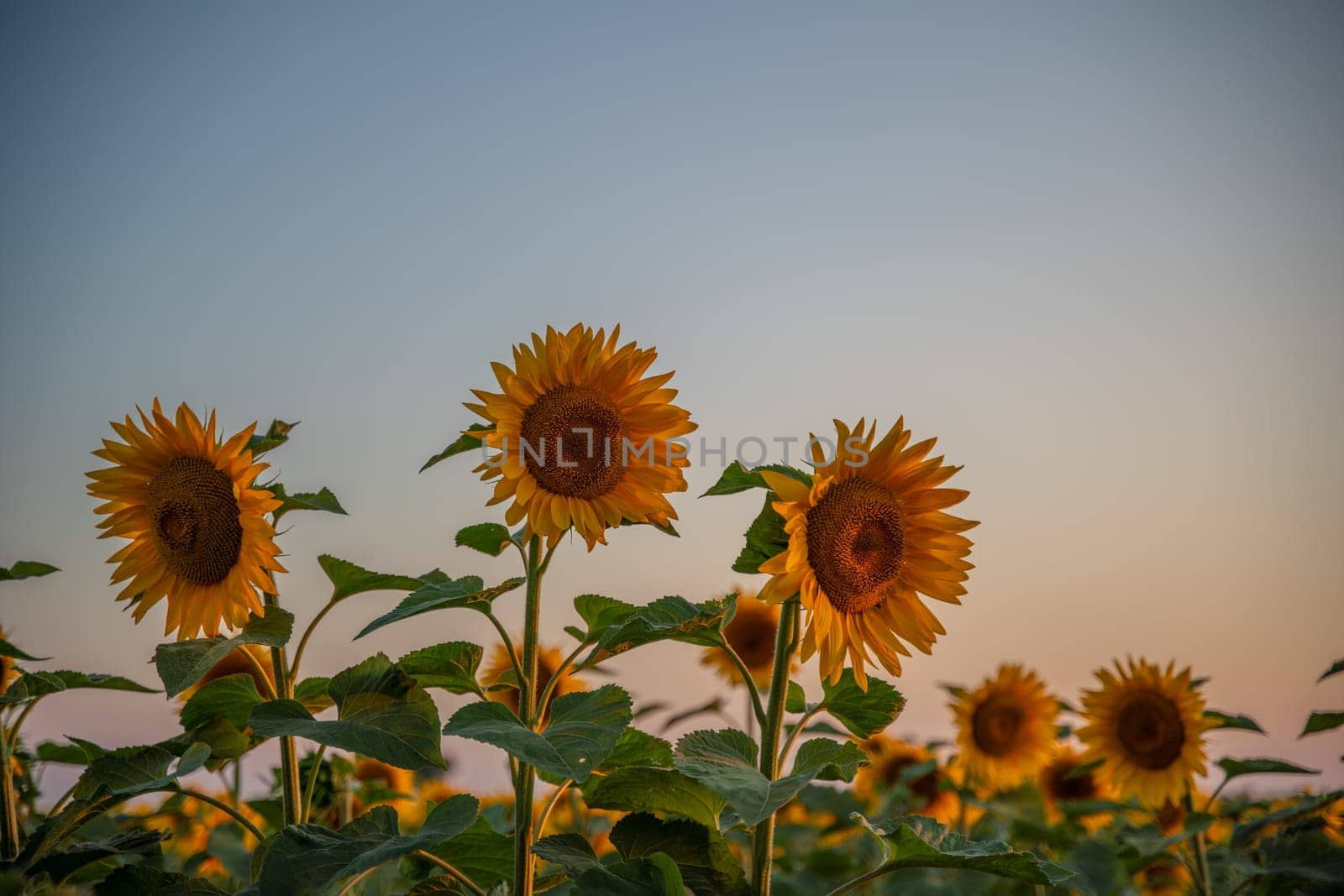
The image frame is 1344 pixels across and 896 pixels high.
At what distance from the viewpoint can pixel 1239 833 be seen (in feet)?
11.3

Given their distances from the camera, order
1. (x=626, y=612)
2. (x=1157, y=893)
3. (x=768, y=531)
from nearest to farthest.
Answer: (x=768, y=531), (x=626, y=612), (x=1157, y=893)

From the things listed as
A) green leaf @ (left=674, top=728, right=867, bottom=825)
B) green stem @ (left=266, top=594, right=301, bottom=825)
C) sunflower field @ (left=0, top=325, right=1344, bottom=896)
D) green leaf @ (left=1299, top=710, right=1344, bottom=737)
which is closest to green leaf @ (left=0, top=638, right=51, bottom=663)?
sunflower field @ (left=0, top=325, right=1344, bottom=896)

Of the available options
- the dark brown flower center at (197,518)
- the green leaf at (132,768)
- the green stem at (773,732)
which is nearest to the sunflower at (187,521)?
the dark brown flower center at (197,518)

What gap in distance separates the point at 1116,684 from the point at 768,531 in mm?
2843

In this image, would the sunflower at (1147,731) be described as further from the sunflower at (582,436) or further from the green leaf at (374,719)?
the green leaf at (374,719)

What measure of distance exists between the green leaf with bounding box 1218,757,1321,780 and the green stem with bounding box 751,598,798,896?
2.28 m

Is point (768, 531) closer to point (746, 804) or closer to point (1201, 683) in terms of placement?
point (746, 804)

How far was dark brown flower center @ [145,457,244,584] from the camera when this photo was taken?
91.6 inches

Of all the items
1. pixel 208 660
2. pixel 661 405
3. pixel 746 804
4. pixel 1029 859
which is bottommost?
pixel 1029 859

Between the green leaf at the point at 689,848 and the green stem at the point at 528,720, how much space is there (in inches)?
6.8

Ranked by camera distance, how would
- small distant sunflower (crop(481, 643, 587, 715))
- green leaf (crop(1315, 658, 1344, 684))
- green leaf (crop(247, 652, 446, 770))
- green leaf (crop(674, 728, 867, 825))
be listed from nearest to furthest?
green leaf (crop(674, 728, 867, 825)) → green leaf (crop(247, 652, 446, 770)) → green leaf (crop(1315, 658, 1344, 684)) → small distant sunflower (crop(481, 643, 587, 715))

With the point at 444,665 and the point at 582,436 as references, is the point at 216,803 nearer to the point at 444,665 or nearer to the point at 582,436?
the point at 444,665

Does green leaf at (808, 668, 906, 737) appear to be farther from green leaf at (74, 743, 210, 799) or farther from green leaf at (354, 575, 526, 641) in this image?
green leaf at (74, 743, 210, 799)

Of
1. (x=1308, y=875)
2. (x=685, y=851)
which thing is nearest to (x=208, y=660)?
(x=685, y=851)
